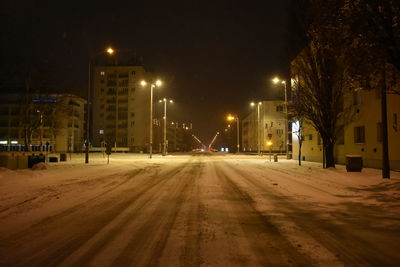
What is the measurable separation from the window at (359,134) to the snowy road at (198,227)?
15.0m

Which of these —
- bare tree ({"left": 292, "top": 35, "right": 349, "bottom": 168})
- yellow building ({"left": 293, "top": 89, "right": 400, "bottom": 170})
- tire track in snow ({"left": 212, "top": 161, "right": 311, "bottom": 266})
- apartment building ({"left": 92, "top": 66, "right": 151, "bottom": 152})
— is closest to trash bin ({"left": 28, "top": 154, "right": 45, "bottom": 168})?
bare tree ({"left": 292, "top": 35, "right": 349, "bottom": 168})

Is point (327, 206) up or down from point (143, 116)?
down

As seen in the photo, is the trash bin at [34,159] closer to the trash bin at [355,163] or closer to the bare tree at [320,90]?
the bare tree at [320,90]

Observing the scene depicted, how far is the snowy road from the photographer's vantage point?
547 centimetres

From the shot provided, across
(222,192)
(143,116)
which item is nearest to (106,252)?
(222,192)

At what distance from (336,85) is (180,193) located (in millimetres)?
16333

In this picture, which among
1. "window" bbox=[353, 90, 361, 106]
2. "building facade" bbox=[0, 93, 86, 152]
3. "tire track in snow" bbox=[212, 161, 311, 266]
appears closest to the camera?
"tire track in snow" bbox=[212, 161, 311, 266]

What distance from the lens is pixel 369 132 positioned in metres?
25.7

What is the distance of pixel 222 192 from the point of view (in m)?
13.0

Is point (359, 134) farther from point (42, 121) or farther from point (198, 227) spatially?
point (42, 121)

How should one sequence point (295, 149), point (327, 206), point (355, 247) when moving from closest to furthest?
point (355, 247) < point (327, 206) < point (295, 149)

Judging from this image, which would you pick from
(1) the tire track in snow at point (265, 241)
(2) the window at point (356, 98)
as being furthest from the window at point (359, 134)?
(1) the tire track in snow at point (265, 241)

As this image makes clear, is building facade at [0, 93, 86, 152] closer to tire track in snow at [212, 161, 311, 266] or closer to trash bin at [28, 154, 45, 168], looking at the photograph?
trash bin at [28, 154, 45, 168]

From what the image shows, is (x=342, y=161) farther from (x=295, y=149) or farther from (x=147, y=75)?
(x=147, y=75)
